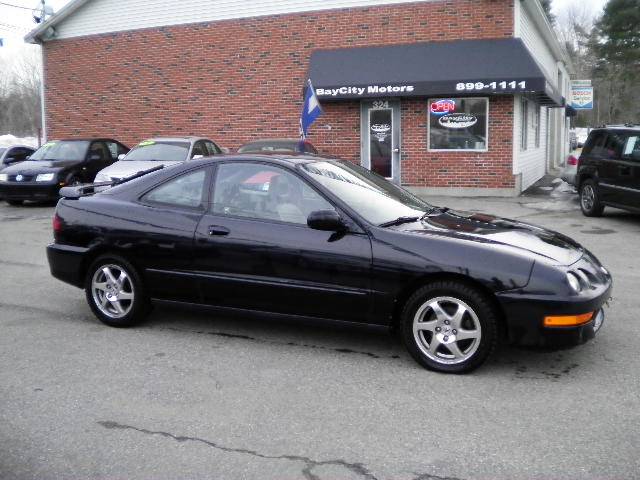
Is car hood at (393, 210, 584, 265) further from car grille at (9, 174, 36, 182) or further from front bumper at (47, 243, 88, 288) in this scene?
car grille at (9, 174, 36, 182)

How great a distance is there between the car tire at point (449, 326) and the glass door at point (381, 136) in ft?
41.7

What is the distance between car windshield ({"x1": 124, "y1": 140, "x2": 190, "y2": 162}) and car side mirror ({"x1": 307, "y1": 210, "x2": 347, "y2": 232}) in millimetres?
9835

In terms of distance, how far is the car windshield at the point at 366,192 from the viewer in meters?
5.15

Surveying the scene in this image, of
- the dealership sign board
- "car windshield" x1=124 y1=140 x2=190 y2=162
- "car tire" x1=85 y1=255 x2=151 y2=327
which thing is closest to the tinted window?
"car windshield" x1=124 y1=140 x2=190 y2=162

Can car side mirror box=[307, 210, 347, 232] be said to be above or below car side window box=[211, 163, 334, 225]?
below

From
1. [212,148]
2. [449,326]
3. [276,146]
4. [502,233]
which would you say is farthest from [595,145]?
[449,326]

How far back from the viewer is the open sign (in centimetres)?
1653

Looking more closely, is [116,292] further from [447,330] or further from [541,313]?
[541,313]

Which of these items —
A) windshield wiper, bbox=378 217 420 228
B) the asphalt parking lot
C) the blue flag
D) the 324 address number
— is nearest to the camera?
the asphalt parking lot

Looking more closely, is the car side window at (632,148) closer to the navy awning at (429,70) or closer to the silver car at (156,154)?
the navy awning at (429,70)

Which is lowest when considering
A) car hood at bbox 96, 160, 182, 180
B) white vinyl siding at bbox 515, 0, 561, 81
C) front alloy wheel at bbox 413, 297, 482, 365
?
front alloy wheel at bbox 413, 297, 482, 365

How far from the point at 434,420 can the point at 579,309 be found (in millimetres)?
1253

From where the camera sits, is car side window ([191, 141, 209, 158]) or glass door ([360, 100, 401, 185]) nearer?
car side window ([191, 141, 209, 158])

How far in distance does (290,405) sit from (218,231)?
5.49ft
